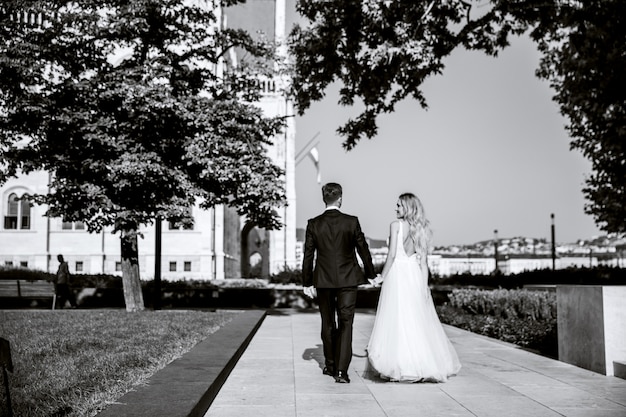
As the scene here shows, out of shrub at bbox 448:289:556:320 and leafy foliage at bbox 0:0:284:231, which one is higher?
leafy foliage at bbox 0:0:284:231

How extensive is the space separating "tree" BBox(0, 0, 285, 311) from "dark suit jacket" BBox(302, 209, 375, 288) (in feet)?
29.1

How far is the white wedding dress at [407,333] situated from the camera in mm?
7609

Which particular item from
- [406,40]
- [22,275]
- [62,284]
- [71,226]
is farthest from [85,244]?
[406,40]

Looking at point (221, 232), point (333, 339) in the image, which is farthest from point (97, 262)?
point (333, 339)

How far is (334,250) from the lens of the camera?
7781 millimetres

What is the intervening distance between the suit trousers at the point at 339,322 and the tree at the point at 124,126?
9068 millimetres

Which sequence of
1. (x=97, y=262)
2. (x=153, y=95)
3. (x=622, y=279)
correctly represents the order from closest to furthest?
(x=153, y=95) → (x=622, y=279) → (x=97, y=262)

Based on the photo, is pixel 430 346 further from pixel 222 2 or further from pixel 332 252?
pixel 222 2

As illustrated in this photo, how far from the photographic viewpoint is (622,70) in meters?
19.5

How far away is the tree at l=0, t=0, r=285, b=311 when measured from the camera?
53.1 ft

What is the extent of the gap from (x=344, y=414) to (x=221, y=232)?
41.7 meters

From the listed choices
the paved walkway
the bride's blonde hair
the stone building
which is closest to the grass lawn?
the paved walkway

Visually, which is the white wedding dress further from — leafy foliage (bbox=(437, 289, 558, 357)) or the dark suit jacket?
leafy foliage (bbox=(437, 289, 558, 357))

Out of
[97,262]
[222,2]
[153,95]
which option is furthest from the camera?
[97,262]
